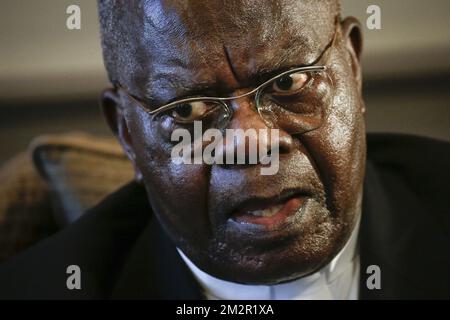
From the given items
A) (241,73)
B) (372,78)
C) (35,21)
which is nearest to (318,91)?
(241,73)

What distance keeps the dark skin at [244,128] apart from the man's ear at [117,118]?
49 mm

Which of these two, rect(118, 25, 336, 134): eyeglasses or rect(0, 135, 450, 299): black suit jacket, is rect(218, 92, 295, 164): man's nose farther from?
rect(0, 135, 450, 299): black suit jacket

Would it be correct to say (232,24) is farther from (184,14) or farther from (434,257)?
(434,257)

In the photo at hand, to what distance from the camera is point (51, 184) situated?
1265 millimetres

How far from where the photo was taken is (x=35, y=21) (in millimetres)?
1046

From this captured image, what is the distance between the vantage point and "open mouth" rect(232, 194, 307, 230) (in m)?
0.82

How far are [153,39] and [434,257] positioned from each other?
45cm

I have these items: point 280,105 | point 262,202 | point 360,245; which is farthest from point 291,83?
point 360,245

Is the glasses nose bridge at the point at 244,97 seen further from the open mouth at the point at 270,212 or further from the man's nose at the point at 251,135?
the open mouth at the point at 270,212

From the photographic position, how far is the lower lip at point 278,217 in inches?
32.1

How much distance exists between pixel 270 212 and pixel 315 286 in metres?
0.17

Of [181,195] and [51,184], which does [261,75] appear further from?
[51,184]

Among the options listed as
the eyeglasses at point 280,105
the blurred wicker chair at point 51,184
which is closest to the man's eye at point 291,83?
the eyeglasses at point 280,105
